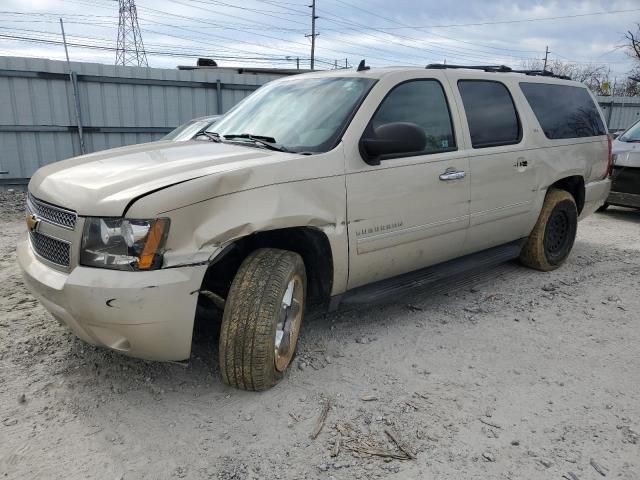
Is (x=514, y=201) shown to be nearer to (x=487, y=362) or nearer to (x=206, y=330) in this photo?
(x=487, y=362)

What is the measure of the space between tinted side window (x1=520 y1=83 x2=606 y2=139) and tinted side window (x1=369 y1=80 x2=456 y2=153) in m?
1.31

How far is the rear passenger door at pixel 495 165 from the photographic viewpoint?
164 inches

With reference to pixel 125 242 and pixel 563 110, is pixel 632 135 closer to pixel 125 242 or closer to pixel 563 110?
pixel 563 110

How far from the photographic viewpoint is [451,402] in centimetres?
295

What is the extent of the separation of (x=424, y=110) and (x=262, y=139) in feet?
4.13

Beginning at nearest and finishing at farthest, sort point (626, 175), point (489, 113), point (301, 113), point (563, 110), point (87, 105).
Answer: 1. point (301, 113)
2. point (489, 113)
3. point (563, 110)
4. point (626, 175)
5. point (87, 105)

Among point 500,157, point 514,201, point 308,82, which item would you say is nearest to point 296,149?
point 308,82

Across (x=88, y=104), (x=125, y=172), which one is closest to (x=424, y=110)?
(x=125, y=172)

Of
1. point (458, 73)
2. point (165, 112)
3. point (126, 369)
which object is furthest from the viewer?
point (165, 112)

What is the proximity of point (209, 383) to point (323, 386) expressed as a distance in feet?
2.20

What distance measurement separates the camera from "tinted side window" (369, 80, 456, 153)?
3639 mm

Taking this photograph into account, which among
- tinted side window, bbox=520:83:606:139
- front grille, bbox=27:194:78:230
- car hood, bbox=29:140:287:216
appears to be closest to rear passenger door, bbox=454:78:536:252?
tinted side window, bbox=520:83:606:139

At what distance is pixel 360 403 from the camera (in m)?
2.91

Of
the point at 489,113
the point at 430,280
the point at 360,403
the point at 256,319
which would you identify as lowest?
the point at 360,403
